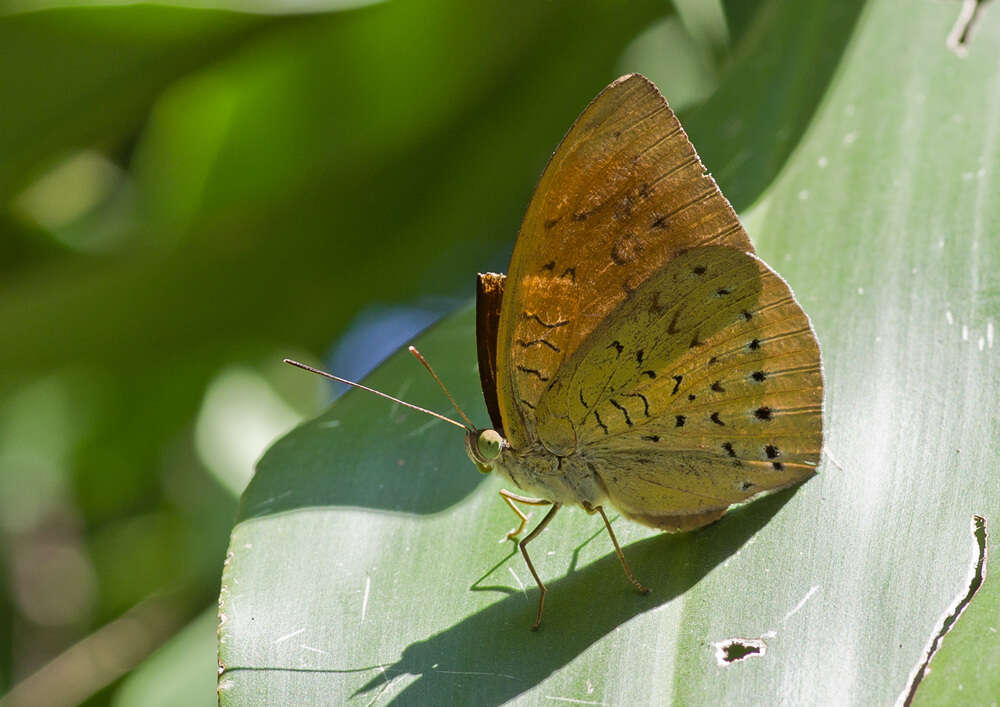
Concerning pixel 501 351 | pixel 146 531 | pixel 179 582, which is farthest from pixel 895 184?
pixel 146 531

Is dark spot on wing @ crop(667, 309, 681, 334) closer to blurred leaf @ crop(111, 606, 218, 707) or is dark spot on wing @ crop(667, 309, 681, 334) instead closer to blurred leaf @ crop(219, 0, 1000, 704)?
blurred leaf @ crop(219, 0, 1000, 704)

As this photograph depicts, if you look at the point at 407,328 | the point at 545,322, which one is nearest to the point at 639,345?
the point at 545,322

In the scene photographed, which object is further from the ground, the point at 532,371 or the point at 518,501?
the point at 532,371

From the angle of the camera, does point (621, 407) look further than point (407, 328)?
No

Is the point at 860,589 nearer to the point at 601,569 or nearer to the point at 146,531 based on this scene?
the point at 601,569

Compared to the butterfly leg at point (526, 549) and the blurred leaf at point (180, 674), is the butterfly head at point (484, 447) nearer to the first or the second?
the butterfly leg at point (526, 549)

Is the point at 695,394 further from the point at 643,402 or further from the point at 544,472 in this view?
the point at 544,472
